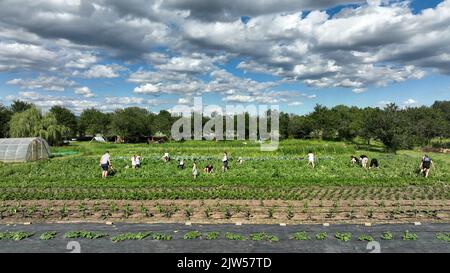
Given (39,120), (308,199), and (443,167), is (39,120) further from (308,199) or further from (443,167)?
(443,167)

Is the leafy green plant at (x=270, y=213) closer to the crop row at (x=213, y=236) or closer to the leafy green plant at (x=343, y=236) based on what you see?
the crop row at (x=213, y=236)

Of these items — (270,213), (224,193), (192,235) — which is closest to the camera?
(192,235)

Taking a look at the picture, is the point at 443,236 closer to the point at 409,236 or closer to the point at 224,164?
the point at 409,236

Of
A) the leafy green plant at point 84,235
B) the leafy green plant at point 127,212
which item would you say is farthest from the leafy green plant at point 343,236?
the leafy green plant at point 127,212

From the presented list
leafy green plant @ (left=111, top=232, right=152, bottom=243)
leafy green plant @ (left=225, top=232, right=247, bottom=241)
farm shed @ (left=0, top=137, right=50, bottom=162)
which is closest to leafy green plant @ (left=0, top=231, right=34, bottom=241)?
leafy green plant @ (left=111, top=232, right=152, bottom=243)

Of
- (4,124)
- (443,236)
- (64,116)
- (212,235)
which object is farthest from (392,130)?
(64,116)

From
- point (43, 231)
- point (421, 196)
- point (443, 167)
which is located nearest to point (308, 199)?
point (421, 196)

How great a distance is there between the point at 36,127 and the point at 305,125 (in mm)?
52522

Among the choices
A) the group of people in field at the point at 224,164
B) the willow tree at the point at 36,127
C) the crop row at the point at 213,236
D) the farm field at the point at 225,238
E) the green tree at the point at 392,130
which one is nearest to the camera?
the farm field at the point at 225,238

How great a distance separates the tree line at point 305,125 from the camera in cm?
4328

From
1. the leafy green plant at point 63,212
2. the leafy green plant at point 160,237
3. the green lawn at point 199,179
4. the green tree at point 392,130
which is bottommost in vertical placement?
the leafy green plant at point 63,212

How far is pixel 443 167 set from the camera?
28516mm

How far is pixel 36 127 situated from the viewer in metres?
52.3
